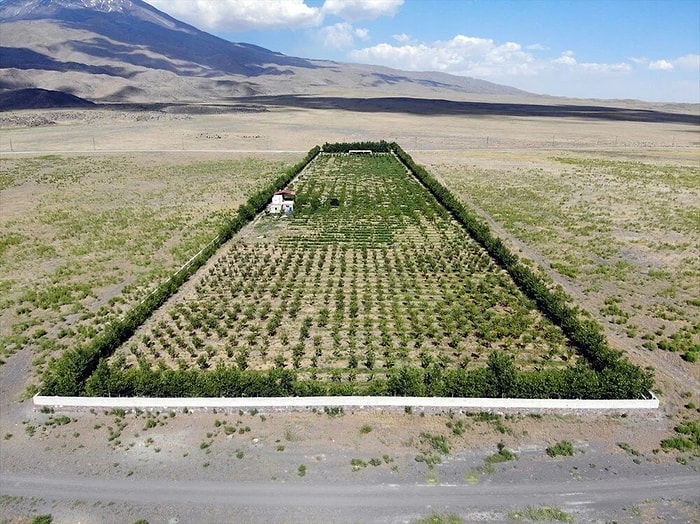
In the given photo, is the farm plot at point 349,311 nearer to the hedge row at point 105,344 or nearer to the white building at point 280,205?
the hedge row at point 105,344

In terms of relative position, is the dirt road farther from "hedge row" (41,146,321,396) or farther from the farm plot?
the farm plot

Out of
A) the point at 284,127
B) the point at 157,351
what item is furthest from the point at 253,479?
the point at 284,127

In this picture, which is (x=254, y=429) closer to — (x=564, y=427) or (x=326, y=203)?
(x=564, y=427)

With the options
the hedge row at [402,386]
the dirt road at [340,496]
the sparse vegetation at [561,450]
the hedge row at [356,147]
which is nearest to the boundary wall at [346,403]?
the hedge row at [402,386]

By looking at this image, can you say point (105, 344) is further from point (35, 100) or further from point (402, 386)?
point (35, 100)

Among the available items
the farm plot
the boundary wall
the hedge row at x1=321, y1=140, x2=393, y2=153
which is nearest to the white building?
the farm plot

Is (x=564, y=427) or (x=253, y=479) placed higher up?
(x=564, y=427)
